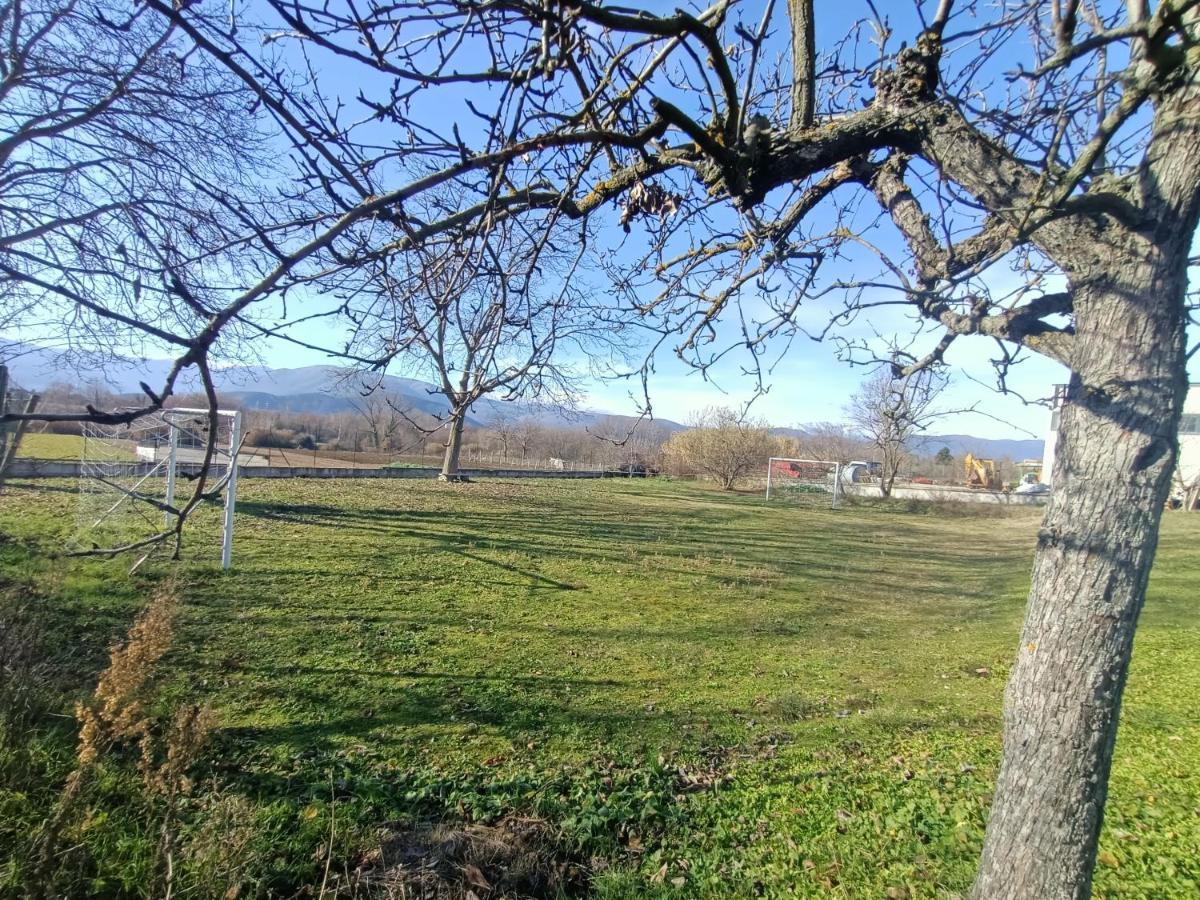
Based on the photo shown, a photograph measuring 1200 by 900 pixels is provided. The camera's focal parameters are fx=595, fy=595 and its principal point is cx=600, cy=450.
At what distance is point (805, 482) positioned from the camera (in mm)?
41156

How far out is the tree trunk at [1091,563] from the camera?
189 centimetres

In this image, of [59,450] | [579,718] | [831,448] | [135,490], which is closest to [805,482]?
[831,448]

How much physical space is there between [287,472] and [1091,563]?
21414 mm

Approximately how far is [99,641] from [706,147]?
6.79m

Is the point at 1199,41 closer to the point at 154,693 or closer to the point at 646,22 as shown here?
the point at 646,22

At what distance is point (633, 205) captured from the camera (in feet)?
8.63

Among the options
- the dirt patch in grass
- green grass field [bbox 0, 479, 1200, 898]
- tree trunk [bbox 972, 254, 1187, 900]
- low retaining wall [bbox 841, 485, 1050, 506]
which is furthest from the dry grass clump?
low retaining wall [bbox 841, 485, 1050, 506]

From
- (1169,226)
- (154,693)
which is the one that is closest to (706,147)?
(1169,226)

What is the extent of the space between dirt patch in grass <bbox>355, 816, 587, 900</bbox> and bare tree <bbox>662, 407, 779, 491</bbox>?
31752 millimetres

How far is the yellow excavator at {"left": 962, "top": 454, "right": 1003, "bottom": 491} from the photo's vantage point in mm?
45000

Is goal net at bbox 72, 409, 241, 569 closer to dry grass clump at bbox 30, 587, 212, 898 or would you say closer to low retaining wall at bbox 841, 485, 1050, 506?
dry grass clump at bbox 30, 587, 212, 898

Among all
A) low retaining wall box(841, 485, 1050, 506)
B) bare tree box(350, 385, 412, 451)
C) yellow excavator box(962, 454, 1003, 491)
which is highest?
yellow excavator box(962, 454, 1003, 491)

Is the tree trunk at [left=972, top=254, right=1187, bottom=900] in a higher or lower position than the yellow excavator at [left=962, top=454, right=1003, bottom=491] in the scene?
lower

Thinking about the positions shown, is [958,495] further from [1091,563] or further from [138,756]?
[138,756]
